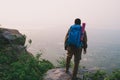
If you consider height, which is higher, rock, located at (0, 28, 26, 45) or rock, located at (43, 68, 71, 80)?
rock, located at (0, 28, 26, 45)

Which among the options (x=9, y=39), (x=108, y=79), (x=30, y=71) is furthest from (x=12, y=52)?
(x=108, y=79)

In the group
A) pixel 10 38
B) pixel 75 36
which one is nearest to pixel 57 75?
pixel 75 36

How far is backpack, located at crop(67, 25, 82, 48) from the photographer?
10242mm

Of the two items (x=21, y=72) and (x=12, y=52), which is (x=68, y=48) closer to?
(x=21, y=72)

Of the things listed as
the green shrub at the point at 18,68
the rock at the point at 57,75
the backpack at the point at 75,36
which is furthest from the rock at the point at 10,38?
the backpack at the point at 75,36

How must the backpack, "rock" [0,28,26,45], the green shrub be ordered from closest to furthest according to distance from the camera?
the backpack < the green shrub < "rock" [0,28,26,45]

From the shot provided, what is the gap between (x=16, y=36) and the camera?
49.9 ft

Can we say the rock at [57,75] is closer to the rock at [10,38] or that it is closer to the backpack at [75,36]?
the backpack at [75,36]

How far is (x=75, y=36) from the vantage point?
1024cm

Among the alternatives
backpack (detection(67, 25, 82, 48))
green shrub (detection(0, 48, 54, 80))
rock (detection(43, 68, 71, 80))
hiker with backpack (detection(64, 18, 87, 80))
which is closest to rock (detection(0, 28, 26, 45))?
green shrub (detection(0, 48, 54, 80))

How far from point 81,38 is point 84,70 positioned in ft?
10.1

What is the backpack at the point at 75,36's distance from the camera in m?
10.2

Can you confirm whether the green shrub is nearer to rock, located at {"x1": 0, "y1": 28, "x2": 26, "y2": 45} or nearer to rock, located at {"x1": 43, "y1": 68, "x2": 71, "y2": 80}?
rock, located at {"x1": 43, "y1": 68, "x2": 71, "y2": 80}

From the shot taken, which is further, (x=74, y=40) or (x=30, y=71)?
(x=30, y=71)
